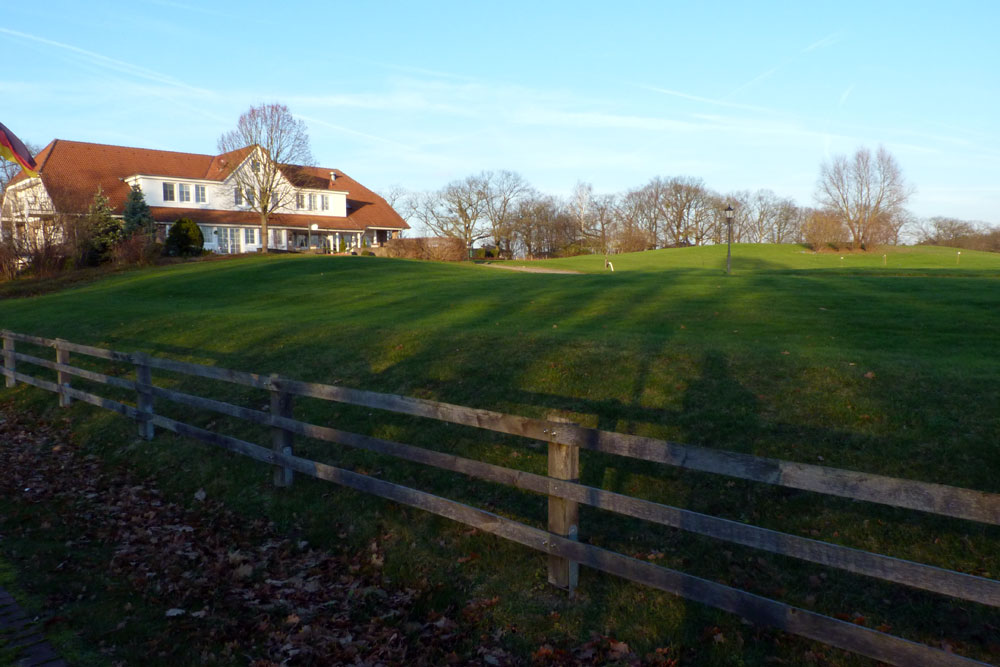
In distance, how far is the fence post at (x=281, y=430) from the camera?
7.53m

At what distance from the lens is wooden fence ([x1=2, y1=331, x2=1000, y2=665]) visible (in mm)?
3568

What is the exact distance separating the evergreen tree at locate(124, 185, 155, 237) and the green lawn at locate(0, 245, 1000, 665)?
3190 cm

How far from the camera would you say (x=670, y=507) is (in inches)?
173

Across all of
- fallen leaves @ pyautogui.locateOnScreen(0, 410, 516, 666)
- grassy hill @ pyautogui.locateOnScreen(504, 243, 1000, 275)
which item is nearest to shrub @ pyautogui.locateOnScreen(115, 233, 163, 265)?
grassy hill @ pyautogui.locateOnScreen(504, 243, 1000, 275)

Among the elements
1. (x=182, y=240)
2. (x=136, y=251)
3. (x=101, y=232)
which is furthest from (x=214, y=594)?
(x=182, y=240)

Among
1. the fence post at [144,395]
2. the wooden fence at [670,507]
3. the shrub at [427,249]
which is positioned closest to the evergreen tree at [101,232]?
the shrub at [427,249]

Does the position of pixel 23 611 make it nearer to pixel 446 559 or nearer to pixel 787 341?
pixel 446 559

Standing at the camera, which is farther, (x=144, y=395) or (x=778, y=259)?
(x=778, y=259)

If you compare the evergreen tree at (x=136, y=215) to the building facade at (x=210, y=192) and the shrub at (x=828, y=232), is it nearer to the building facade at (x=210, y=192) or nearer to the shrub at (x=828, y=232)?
the building facade at (x=210, y=192)

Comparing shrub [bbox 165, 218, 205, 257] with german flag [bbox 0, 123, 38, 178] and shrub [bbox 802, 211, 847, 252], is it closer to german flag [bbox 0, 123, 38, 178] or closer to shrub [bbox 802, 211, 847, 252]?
german flag [bbox 0, 123, 38, 178]

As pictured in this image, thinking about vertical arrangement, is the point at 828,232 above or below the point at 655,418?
above

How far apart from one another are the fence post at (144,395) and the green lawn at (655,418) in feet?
1.32

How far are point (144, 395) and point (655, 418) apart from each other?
703cm

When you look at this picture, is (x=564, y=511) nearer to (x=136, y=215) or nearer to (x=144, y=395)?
(x=144, y=395)
